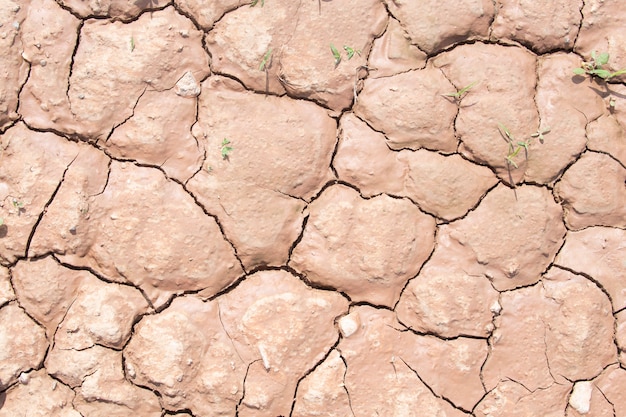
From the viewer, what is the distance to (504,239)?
2.46 metres

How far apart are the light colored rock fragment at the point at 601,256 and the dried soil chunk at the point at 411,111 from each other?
0.70 metres

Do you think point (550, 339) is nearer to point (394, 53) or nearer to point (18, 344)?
point (394, 53)

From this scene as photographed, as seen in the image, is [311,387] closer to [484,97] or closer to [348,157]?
[348,157]

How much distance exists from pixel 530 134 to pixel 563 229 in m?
0.45

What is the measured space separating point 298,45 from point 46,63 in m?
1.11

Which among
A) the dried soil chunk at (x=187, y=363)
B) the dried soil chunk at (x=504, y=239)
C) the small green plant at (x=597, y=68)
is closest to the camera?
the dried soil chunk at (x=187, y=363)

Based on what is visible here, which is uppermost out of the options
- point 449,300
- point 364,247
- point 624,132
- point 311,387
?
point 624,132

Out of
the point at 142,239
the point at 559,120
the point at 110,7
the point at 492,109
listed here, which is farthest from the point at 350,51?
the point at 142,239

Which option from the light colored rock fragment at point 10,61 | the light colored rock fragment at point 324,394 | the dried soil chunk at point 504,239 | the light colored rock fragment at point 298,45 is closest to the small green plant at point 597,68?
the dried soil chunk at point 504,239

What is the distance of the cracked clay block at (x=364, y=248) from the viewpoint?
2.43 m

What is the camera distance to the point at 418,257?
2453 mm

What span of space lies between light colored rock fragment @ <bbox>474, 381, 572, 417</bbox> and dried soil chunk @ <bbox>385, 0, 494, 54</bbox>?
151 centimetres

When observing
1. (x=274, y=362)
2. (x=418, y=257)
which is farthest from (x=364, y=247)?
(x=274, y=362)

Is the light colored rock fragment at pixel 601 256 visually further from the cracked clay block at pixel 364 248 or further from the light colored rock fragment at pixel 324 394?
the light colored rock fragment at pixel 324 394
